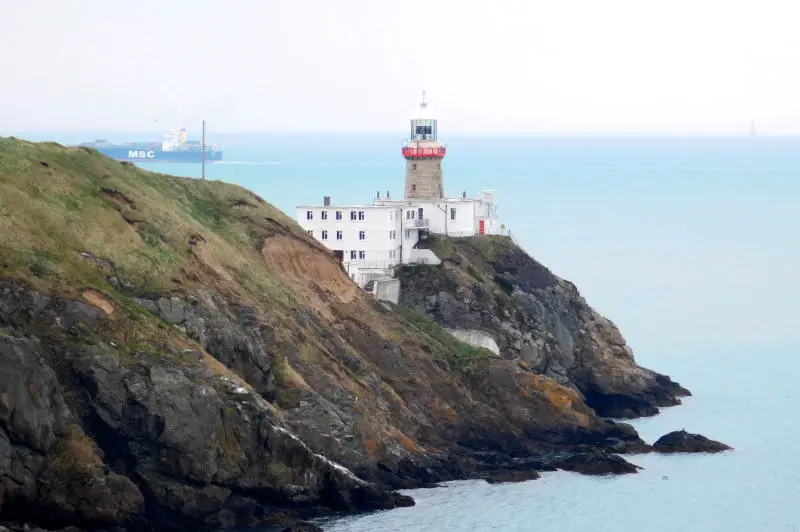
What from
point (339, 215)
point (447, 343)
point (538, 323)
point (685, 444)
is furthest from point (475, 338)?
point (685, 444)

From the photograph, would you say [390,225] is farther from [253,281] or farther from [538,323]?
[253,281]

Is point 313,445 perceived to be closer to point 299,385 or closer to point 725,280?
point 299,385

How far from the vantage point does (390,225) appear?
99.2 meters

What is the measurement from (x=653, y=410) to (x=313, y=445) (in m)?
29.8

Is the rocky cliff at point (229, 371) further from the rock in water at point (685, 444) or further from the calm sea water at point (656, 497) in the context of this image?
the rock in water at point (685, 444)

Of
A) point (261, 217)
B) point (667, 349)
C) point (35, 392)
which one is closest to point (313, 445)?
point (35, 392)

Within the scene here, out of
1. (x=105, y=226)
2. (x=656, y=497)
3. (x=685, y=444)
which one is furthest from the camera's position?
(x=685, y=444)

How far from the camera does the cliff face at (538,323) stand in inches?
3782

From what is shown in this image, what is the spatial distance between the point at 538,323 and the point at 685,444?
14526 millimetres

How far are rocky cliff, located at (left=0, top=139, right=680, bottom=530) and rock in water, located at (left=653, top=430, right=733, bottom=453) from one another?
183 centimetres

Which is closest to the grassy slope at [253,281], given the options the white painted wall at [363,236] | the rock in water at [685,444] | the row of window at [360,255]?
the rock in water at [685,444]

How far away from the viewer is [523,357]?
95375mm

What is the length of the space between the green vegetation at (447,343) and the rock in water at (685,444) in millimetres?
9449

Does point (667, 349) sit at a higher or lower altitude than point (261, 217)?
lower
